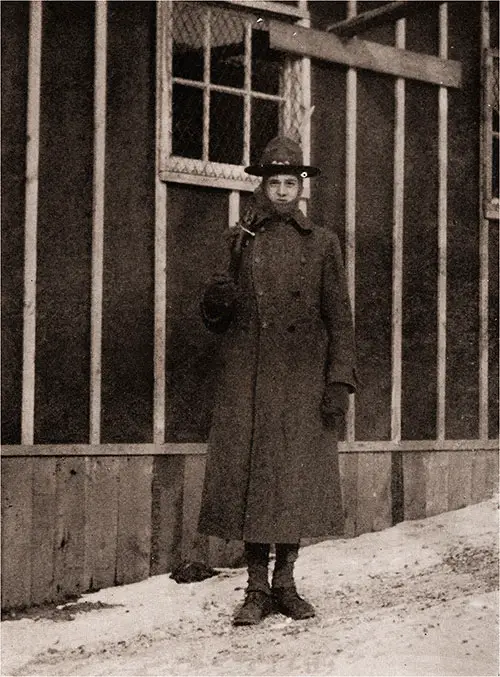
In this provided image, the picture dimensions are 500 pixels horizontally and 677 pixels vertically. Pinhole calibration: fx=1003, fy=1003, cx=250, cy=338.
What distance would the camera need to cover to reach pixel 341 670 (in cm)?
406

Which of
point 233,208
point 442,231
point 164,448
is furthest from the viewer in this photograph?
point 442,231

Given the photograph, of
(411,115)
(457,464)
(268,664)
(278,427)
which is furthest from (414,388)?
(268,664)

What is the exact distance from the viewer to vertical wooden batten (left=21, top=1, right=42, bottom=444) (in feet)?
18.4

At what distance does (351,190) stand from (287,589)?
118 inches

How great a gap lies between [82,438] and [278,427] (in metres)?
1.45

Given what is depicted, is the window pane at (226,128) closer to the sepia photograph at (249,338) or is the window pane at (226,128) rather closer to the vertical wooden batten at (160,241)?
the sepia photograph at (249,338)

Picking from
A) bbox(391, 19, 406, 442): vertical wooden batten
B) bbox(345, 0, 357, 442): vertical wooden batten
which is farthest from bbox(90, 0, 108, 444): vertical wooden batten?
bbox(391, 19, 406, 442): vertical wooden batten

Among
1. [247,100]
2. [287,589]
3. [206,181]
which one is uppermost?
[247,100]

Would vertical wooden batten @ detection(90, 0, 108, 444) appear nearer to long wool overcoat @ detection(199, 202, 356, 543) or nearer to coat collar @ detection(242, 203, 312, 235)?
long wool overcoat @ detection(199, 202, 356, 543)

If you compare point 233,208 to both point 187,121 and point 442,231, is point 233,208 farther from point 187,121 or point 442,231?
point 442,231

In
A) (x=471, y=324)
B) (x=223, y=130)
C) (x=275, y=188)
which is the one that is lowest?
(x=471, y=324)

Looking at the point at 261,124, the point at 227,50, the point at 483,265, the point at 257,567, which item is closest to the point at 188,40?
the point at 227,50

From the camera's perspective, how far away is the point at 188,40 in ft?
20.5

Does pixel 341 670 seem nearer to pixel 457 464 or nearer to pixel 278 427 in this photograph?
pixel 278 427
